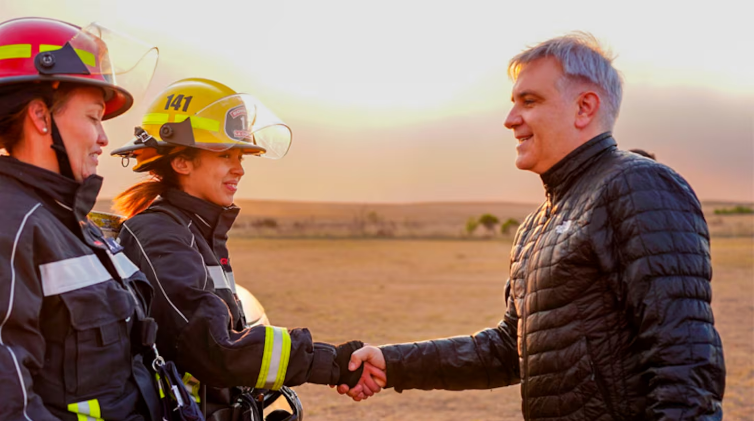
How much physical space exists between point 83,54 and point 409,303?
14.4m

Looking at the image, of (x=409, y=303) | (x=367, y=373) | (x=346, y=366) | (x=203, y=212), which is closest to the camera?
(x=203, y=212)

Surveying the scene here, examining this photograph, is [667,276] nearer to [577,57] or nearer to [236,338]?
[577,57]

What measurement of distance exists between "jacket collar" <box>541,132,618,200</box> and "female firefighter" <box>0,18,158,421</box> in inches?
76.1

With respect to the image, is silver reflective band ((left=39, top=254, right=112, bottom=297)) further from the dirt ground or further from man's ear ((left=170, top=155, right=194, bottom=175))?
→ the dirt ground

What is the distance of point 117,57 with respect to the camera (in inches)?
127

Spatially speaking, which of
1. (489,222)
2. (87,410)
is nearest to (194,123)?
(87,410)

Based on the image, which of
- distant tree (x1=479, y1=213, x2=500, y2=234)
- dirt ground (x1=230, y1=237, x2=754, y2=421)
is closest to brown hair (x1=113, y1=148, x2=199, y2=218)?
dirt ground (x1=230, y1=237, x2=754, y2=421)

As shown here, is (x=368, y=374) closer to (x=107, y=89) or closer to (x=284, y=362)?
(x=284, y=362)

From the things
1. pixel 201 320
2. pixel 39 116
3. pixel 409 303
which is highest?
pixel 39 116

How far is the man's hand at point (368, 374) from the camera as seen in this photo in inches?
162

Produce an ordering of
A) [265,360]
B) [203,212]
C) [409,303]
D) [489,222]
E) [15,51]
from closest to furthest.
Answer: [15,51]
[265,360]
[203,212]
[409,303]
[489,222]

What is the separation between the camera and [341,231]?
4834 centimetres

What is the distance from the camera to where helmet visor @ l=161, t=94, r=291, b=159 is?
384 cm

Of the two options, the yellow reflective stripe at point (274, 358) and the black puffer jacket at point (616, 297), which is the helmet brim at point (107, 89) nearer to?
the yellow reflective stripe at point (274, 358)
